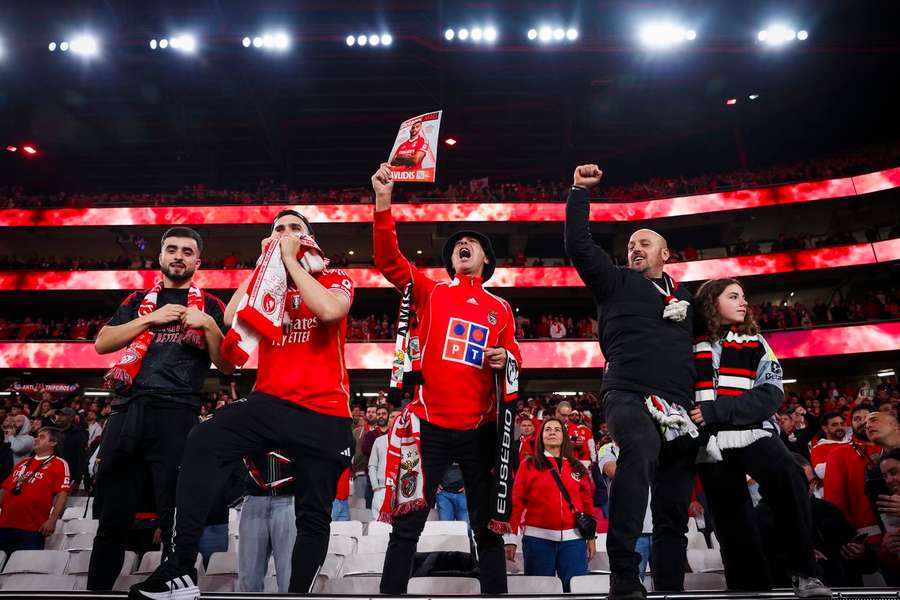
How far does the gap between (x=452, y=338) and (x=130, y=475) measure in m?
1.51

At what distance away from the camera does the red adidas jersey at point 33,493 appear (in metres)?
5.06

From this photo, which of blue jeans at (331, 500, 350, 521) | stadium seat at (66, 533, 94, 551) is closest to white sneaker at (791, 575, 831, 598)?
blue jeans at (331, 500, 350, 521)

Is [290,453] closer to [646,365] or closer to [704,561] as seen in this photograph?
[646,365]

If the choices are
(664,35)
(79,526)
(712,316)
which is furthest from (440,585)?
(664,35)

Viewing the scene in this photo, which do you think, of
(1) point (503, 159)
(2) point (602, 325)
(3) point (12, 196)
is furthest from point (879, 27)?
(3) point (12, 196)

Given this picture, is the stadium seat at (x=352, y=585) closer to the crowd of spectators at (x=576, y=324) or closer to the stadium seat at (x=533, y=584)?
the stadium seat at (x=533, y=584)

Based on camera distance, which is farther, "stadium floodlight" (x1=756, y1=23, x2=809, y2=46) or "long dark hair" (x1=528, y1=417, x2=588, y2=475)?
"stadium floodlight" (x1=756, y1=23, x2=809, y2=46)

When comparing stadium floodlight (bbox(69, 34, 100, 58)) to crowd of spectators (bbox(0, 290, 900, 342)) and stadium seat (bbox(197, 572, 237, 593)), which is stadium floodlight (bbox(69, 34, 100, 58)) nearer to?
crowd of spectators (bbox(0, 290, 900, 342))

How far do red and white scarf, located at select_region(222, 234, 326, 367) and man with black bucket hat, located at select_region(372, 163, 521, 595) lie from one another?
0.66m

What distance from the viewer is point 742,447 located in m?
2.55

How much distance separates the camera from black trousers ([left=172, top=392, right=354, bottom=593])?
2.12 meters

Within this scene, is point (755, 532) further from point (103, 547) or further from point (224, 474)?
point (103, 547)

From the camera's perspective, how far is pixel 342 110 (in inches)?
853

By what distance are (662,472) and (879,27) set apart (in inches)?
869
